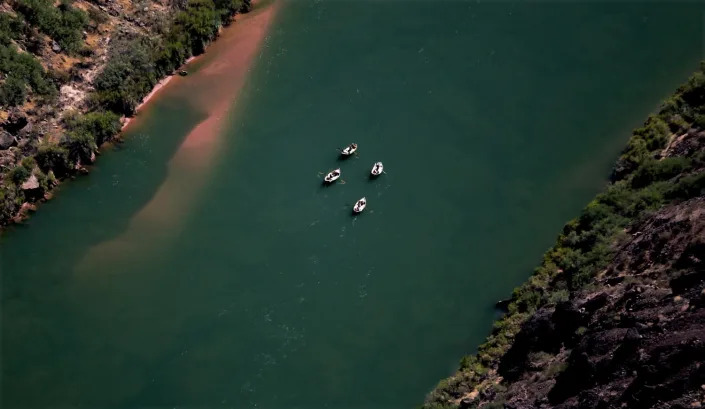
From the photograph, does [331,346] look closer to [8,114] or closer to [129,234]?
[129,234]

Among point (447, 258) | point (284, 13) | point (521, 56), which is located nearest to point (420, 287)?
point (447, 258)

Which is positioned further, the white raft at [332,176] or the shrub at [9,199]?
the white raft at [332,176]

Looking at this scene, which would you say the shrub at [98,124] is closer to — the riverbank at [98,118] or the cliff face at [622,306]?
the riverbank at [98,118]

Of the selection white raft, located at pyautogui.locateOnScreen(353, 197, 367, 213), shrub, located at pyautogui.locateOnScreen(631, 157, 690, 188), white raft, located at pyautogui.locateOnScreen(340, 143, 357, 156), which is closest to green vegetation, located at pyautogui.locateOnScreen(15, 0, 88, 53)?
white raft, located at pyautogui.locateOnScreen(340, 143, 357, 156)

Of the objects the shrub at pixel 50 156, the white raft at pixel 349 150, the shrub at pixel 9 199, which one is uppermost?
the shrub at pixel 50 156

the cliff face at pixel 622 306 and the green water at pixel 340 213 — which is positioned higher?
the green water at pixel 340 213

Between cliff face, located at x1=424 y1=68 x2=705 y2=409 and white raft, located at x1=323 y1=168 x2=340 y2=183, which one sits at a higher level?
white raft, located at x1=323 y1=168 x2=340 y2=183

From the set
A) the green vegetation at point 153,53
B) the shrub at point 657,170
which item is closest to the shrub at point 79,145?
the green vegetation at point 153,53

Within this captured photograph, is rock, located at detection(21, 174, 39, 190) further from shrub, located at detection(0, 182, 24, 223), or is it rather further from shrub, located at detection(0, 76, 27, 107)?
shrub, located at detection(0, 76, 27, 107)
